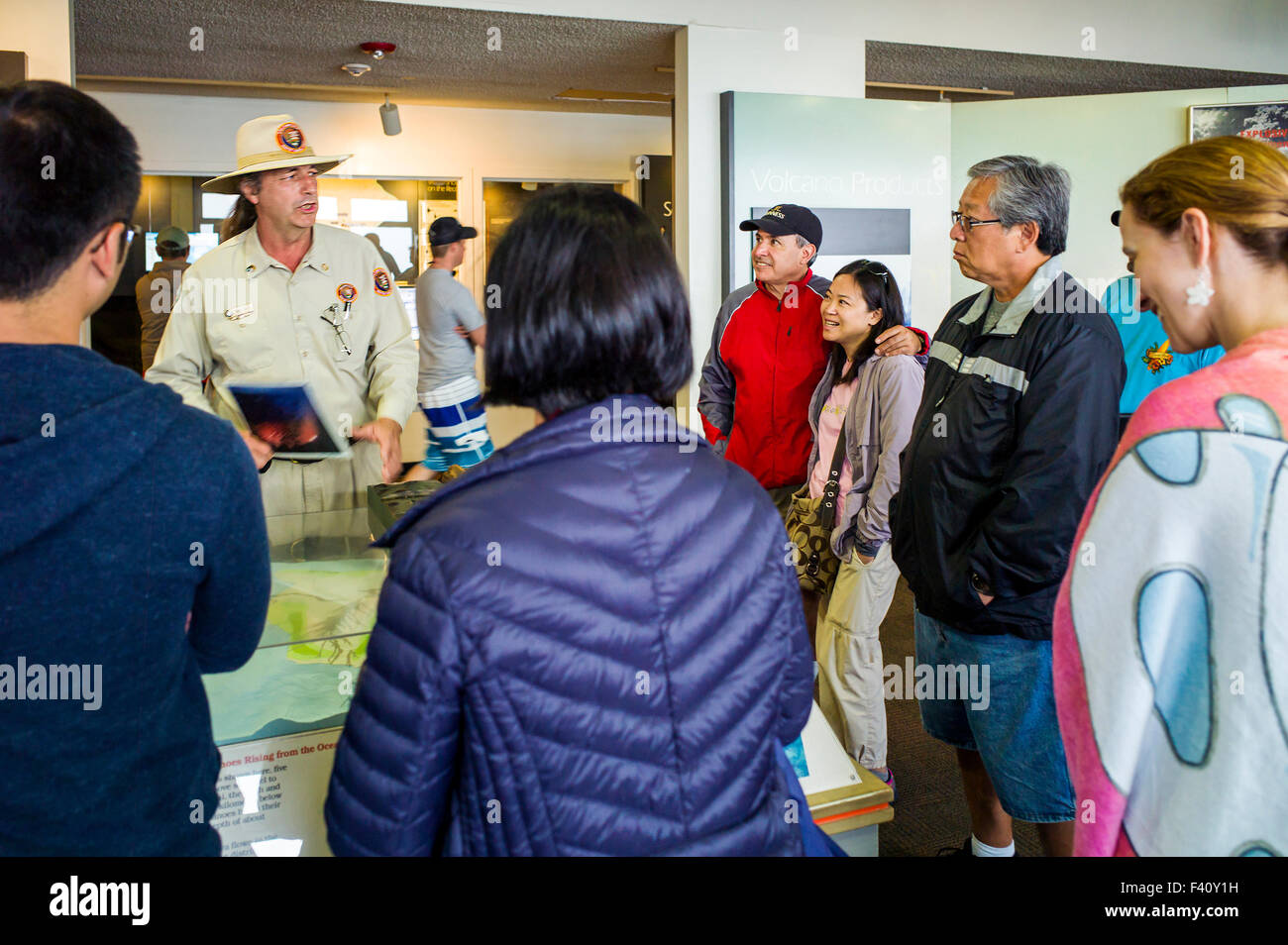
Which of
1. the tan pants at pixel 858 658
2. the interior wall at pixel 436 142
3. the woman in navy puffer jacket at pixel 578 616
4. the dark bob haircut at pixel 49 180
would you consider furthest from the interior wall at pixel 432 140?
the woman in navy puffer jacket at pixel 578 616

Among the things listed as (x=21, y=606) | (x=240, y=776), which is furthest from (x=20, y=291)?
(x=240, y=776)

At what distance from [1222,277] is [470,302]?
4.09 meters

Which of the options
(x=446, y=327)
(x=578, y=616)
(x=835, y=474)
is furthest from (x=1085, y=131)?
(x=578, y=616)

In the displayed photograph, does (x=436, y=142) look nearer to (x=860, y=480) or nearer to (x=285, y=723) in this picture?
(x=860, y=480)

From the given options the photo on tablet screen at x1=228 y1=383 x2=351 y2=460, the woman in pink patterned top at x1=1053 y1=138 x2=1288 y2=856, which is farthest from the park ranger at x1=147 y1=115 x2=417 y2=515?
the woman in pink patterned top at x1=1053 y1=138 x2=1288 y2=856

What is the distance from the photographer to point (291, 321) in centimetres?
287

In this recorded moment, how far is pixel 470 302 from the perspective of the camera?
4.98 m

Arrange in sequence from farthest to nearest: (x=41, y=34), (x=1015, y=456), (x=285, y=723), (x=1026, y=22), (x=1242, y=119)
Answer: (x=1242, y=119), (x=1026, y=22), (x=41, y=34), (x=1015, y=456), (x=285, y=723)

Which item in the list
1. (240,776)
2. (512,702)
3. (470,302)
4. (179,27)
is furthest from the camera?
(179,27)

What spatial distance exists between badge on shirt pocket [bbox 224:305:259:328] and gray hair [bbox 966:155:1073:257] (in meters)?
1.94

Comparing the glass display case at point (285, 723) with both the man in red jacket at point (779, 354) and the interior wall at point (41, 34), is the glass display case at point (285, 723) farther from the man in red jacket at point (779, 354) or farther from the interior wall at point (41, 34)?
the interior wall at point (41, 34)

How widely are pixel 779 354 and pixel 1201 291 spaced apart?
2.34 m

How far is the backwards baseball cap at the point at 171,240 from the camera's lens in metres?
6.95
